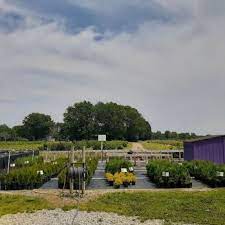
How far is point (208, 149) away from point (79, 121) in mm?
73302

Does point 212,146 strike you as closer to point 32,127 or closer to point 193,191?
point 193,191

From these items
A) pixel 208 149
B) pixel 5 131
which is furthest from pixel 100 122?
pixel 208 149

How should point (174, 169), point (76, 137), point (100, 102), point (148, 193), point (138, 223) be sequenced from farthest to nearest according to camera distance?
point (100, 102) < point (76, 137) < point (174, 169) < point (148, 193) < point (138, 223)

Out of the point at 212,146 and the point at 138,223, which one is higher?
the point at 212,146

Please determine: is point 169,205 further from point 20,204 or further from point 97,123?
point 97,123

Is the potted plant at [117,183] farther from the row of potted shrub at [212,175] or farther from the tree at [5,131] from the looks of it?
the tree at [5,131]

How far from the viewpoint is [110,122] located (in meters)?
98.2

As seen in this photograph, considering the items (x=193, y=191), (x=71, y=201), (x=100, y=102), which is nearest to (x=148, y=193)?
(x=193, y=191)

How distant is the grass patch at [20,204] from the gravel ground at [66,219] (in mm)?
A: 547

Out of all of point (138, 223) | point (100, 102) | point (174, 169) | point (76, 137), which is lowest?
point (138, 223)

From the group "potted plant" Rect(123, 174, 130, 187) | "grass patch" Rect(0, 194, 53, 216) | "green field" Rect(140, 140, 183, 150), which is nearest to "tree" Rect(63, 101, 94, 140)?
"green field" Rect(140, 140, 183, 150)

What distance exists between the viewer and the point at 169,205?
1172cm

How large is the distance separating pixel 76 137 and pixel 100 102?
1713cm

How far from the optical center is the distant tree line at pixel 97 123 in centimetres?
9675
